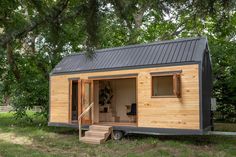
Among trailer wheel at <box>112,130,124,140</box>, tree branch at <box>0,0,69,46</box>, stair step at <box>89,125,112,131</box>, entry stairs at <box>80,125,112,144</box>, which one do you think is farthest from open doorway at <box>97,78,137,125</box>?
tree branch at <box>0,0,69,46</box>

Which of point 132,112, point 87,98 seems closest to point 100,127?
point 87,98

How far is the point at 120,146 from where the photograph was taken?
34.1 feet

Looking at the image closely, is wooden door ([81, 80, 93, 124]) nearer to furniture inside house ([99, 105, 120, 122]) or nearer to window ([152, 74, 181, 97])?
furniture inside house ([99, 105, 120, 122])

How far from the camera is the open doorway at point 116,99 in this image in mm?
14141

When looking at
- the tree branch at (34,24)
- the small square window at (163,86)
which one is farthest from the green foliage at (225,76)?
the tree branch at (34,24)

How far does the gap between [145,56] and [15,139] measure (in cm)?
549

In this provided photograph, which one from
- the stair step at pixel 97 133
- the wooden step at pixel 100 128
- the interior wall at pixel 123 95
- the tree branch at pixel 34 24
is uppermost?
the tree branch at pixel 34 24

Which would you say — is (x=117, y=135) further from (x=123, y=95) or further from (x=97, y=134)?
(x=123, y=95)

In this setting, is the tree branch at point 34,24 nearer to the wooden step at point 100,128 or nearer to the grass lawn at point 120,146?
the grass lawn at point 120,146

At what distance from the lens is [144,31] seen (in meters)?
22.2

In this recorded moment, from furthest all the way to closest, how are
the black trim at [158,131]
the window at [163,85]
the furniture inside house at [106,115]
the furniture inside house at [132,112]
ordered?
the furniture inside house at [106,115] → the furniture inside house at [132,112] → the window at [163,85] → the black trim at [158,131]

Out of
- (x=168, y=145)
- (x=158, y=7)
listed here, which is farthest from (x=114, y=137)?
(x=158, y=7)

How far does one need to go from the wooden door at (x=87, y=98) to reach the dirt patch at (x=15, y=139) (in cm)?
219

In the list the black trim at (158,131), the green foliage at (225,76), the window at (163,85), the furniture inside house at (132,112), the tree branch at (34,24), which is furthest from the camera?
the green foliage at (225,76)
